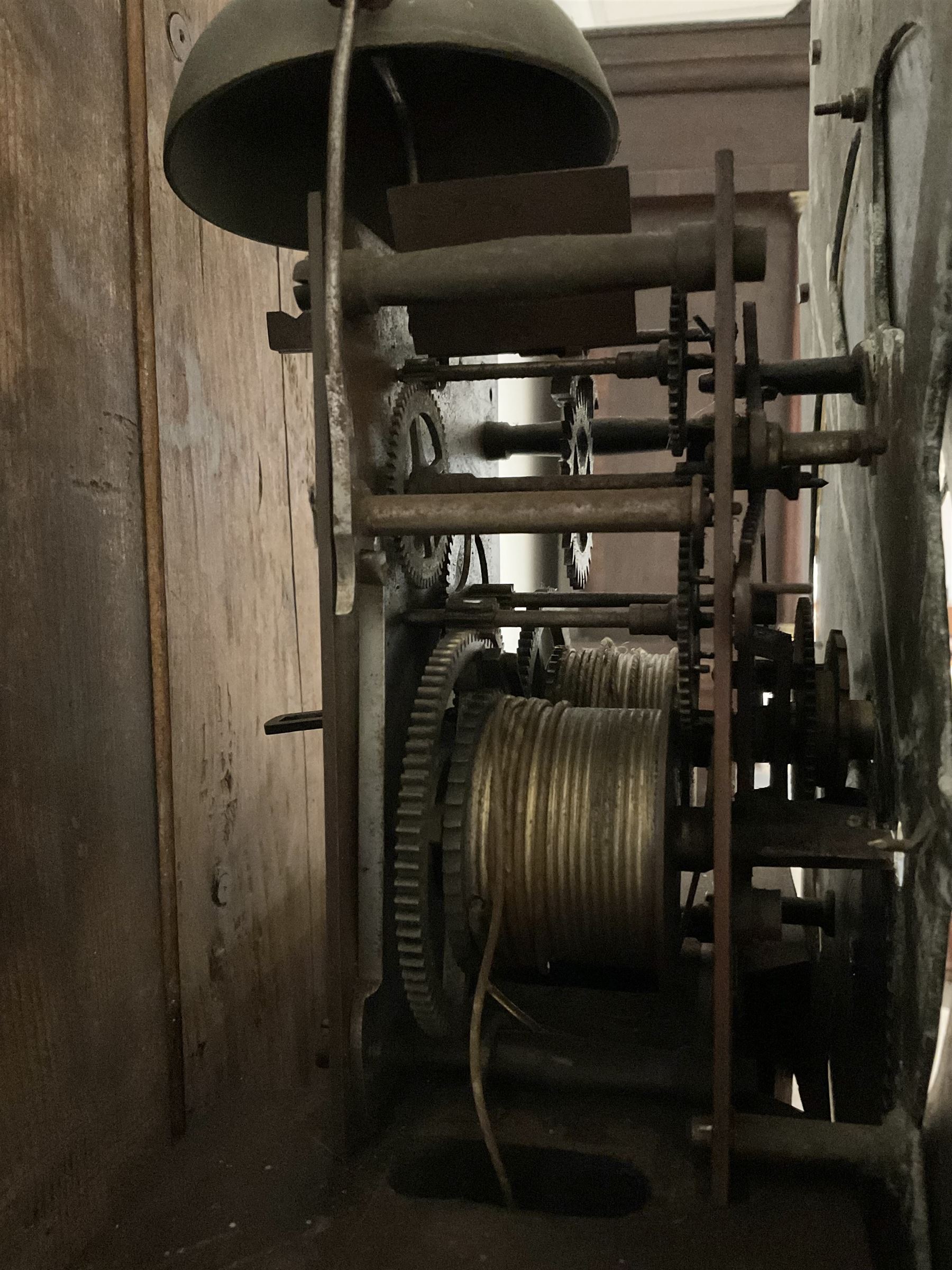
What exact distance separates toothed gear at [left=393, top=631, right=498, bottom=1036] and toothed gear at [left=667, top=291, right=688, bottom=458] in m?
0.37

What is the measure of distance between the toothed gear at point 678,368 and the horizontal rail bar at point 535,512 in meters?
0.19

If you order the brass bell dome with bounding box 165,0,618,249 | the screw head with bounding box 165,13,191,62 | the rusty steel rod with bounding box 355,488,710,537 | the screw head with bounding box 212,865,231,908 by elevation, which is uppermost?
the screw head with bounding box 165,13,191,62

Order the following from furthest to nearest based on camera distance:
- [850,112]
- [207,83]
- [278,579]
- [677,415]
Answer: [278,579], [850,112], [677,415], [207,83]

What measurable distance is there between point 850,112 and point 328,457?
0.92 metres

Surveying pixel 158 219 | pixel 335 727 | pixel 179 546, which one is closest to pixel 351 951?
pixel 335 727

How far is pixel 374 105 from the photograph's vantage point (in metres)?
1.36

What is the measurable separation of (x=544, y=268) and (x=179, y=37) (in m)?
0.84

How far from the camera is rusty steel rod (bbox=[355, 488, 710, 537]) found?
1.02m

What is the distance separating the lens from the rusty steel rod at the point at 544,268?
1.03 m

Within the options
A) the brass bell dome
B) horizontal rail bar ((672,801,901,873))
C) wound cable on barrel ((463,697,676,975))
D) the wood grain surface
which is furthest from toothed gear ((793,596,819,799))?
the wood grain surface

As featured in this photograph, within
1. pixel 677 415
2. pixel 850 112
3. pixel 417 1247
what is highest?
pixel 850 112

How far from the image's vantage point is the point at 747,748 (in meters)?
1.24

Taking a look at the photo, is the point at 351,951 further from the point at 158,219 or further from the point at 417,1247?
the point at 158,219

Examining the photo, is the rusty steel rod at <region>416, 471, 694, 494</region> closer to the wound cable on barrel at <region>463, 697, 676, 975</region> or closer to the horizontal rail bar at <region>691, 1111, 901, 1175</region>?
the wound cable on barrel at <region>463, 697, 676, 975</region>
